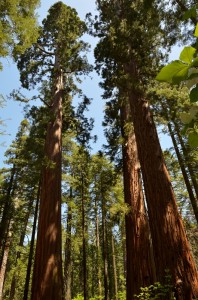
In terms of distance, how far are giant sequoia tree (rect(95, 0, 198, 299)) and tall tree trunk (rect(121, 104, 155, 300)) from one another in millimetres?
1881

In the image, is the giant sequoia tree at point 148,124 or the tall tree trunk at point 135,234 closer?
the giant sequoia tree at point 148,124

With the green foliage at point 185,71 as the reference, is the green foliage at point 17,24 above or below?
above

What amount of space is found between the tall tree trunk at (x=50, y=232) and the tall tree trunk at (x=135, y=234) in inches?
66.7

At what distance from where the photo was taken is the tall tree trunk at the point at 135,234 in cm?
608

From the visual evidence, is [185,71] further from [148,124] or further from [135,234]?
[135,234]

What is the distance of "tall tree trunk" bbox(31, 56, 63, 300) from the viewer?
20.1 feet

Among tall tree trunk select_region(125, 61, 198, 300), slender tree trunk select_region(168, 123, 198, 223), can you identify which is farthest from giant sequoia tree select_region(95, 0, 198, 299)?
slender tree trunk select_region(168, 123, 198, 223)

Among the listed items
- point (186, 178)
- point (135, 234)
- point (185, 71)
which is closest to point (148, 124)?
point (135, 234)

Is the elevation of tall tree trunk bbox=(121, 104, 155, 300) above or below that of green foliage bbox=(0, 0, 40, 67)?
below

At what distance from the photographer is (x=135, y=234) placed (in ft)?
21.5

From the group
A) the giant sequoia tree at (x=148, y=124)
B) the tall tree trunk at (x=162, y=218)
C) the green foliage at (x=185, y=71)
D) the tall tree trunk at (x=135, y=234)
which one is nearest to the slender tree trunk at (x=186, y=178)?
the tall tree trunk at (x=135, y=234)

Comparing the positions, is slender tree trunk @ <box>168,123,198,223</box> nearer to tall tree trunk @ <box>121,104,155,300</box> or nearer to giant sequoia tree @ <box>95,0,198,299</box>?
tall tree trunk @ <box>121,104,155,300</box>

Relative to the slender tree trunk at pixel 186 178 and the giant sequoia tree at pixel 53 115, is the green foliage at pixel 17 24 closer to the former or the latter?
the giant sequoia tree at pixel 53 115

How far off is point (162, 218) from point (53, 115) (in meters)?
6.20
